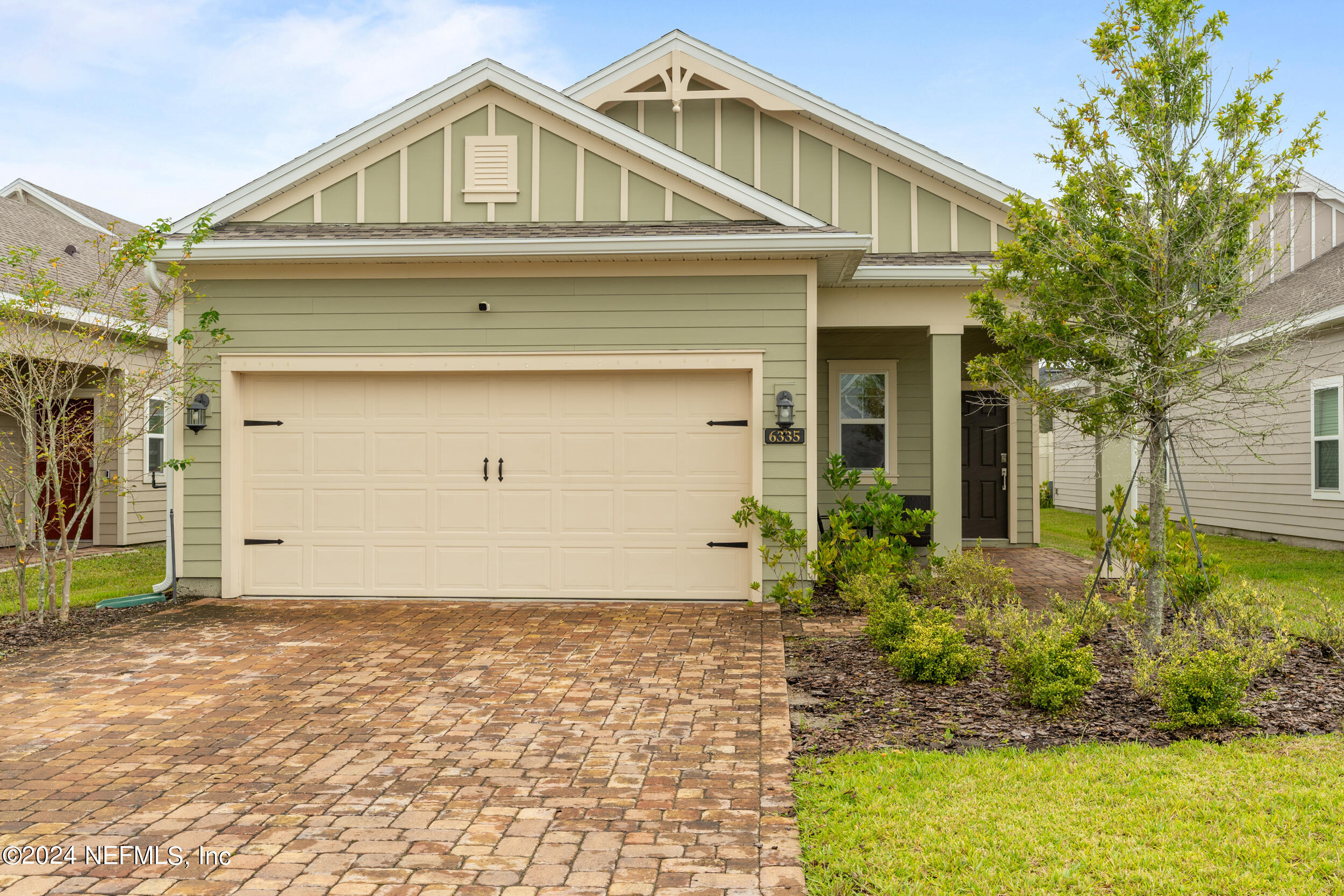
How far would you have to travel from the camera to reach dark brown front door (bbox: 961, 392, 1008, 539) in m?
13.5

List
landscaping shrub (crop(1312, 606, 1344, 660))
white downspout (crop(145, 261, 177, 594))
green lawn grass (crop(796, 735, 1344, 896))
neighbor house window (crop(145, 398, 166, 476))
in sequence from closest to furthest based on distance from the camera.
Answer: green lawn grass (crop(796, 735, 1344, 896)), landscaping shrub (crop(1312, 606, 1344, 660)), white downspout (crop(145, 261, 177, 594)), neighbor house window (crop(145, 398, 166, 476))

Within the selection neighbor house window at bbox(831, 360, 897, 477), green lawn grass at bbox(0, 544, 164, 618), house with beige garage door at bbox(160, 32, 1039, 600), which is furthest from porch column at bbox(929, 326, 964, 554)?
green lawn grass at bbox(0, 544, 164, 618)

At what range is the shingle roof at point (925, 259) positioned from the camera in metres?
9.59

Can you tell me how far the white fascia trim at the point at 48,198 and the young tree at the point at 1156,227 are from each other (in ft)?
54.0

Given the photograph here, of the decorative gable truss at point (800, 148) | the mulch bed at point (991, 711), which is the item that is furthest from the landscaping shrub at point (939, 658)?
the decorative gable truss at point (800, 148)

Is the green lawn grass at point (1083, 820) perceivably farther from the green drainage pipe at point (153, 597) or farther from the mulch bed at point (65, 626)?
the green drainage pipe at point (153, 597)

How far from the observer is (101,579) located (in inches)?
399

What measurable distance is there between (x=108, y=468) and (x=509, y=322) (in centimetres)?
879

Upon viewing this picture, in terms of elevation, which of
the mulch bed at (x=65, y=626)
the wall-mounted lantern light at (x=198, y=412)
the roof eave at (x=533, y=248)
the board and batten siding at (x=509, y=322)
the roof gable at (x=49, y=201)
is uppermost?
the roof gable at (x=49, y=201)

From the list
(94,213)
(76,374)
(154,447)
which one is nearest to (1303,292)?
(76,374)

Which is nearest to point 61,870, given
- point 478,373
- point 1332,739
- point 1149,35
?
point 1332,739

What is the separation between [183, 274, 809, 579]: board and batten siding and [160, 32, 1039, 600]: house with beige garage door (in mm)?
20

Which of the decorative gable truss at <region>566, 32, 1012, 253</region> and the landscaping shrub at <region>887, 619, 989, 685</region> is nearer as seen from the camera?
the landscaping shrub at <region>887, 619, 989, 685</region>

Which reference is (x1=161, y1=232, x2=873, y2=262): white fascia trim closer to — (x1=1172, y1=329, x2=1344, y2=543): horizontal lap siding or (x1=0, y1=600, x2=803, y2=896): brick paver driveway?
(x1=0, y1=600, x2=803, y2=896): brick paver driveway
